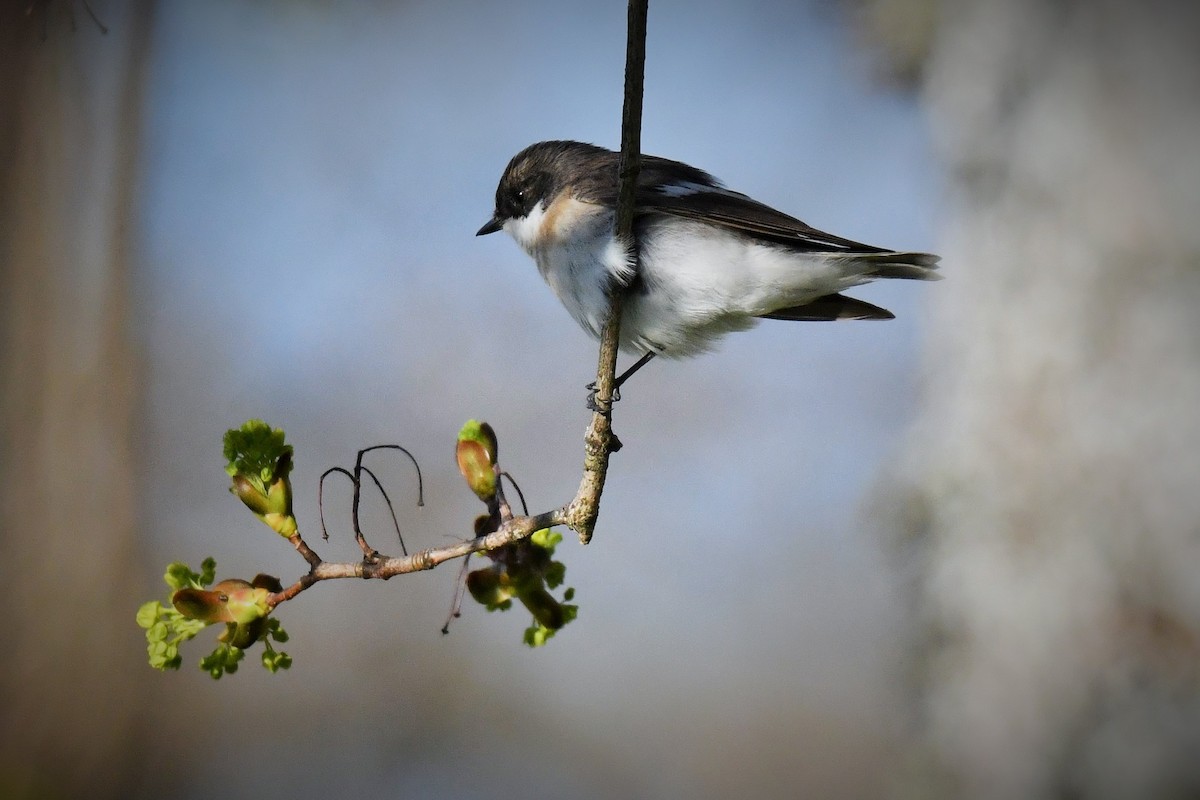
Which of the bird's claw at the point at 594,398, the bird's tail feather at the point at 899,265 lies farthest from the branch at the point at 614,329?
the bird's tail feather at the point at 899,265

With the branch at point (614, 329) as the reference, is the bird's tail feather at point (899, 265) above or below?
above

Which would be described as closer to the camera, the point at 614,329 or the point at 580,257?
the point at 614,329

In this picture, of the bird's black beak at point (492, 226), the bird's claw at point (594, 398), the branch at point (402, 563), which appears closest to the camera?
the branch at point (402, 563)

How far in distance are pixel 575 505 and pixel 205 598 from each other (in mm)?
288

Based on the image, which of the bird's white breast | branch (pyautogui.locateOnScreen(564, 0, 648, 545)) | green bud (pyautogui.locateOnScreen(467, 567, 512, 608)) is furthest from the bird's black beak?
green bud (pyautogui.locateOnScreen(467, 567, 512, 608))

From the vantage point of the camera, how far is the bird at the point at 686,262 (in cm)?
119

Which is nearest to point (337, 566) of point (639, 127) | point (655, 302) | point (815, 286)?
point (639, 127)

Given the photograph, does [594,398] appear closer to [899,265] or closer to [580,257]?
[580,257]

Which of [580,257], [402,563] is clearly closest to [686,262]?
[580,257]

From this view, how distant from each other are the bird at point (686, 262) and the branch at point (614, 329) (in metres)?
0.21

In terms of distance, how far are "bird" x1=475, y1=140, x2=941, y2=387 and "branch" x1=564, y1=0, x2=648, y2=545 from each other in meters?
0.21

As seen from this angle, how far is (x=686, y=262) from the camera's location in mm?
1215

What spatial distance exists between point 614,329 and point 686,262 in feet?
1.21

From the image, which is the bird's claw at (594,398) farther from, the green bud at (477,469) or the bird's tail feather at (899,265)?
the bird's tail feather at (899,265)
